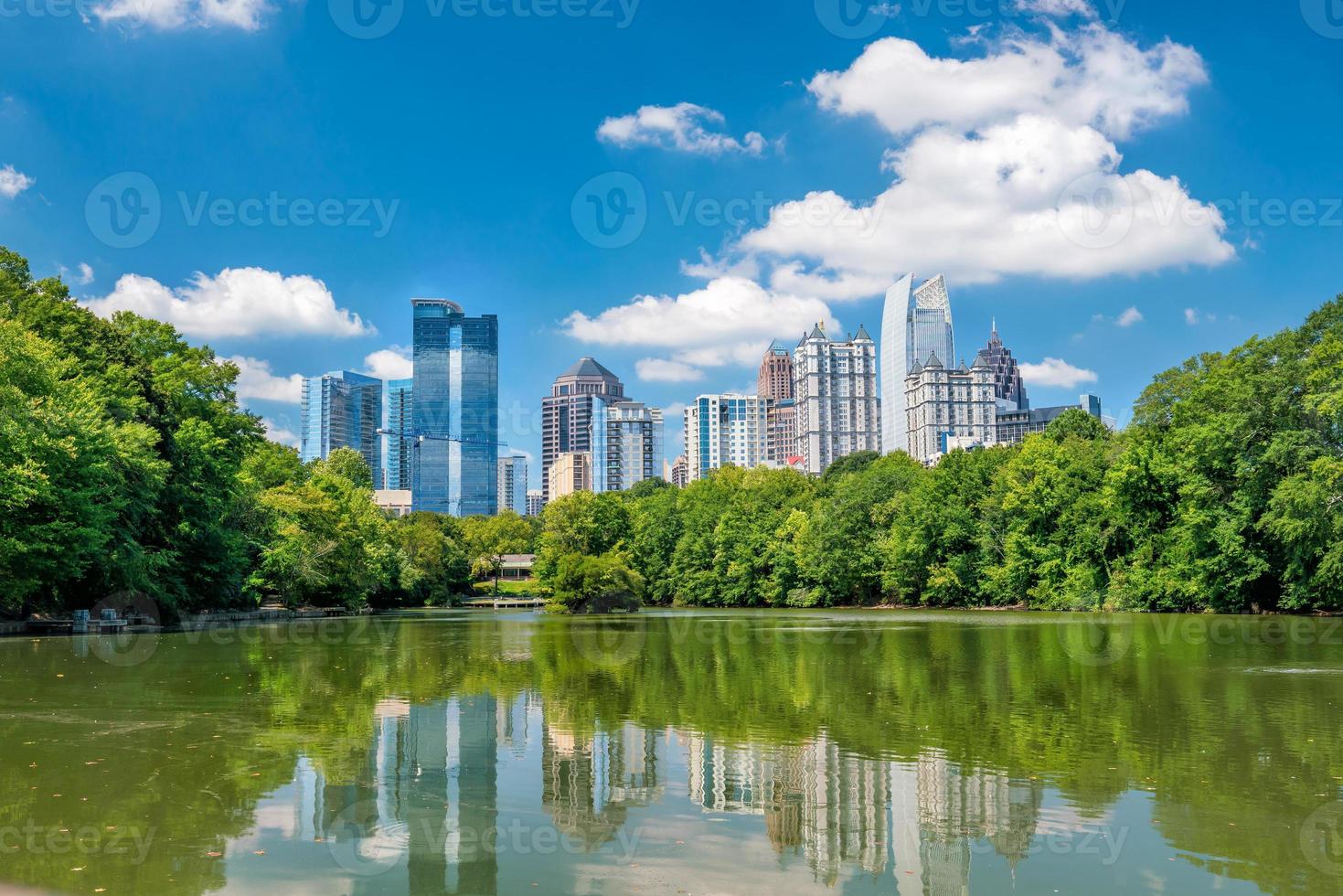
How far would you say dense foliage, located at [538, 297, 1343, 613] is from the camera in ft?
145

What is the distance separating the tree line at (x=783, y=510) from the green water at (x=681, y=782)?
17.3 metres

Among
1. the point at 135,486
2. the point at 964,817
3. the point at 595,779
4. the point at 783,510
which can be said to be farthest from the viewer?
the point at 783,510

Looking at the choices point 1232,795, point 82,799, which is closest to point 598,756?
point 82,799

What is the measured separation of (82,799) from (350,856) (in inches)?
127

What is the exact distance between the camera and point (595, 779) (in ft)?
34.5

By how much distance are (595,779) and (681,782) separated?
2.96ft

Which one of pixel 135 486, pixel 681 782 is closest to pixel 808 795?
pixel 681 782

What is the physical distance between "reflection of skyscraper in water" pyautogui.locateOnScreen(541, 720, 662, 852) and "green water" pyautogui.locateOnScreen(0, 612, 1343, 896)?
0.15 feet

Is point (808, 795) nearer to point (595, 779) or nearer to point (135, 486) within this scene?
point (595, 779)

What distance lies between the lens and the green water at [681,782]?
7332 millimetres

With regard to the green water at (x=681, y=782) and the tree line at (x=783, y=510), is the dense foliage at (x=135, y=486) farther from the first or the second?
the green water at (x=681, y=782)

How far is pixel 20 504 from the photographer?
1262 inches

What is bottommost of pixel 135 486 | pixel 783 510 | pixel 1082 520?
pixel 1082 520

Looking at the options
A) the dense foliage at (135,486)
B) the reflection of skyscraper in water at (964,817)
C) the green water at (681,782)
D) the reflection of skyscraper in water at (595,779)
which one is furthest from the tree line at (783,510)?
the reflection of skyscraper in water at (964,817)
